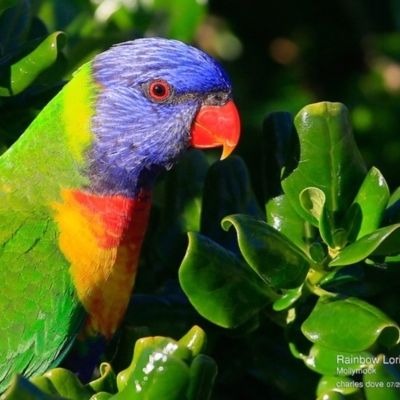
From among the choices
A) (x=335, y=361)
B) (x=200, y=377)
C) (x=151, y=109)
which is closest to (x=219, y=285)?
(x=335, y=361)

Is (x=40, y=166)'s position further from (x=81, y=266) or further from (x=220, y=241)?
(x=220, y=241)

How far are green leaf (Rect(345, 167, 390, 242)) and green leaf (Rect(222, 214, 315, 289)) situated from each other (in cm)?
21

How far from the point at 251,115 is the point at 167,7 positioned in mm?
1168

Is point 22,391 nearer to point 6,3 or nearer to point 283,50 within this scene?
point 6,3

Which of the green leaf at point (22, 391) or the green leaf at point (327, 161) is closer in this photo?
the green leaf at point (22, 391)

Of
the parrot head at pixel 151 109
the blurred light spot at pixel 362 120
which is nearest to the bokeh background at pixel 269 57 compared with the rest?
the blurred light spot at pixel 362 120

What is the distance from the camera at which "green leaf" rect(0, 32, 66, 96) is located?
124 inches

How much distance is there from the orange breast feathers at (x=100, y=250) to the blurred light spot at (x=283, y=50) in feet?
10.2

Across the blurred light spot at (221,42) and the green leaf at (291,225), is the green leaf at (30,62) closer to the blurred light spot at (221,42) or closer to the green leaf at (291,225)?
the green leaf at (291,225)

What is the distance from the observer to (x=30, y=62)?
3156 millimetres

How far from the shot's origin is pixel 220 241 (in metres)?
3.35

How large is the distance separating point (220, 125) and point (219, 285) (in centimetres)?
81

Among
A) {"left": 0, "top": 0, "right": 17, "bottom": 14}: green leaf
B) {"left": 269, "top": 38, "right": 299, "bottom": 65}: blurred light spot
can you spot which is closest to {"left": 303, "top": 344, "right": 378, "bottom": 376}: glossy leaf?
{"left": 0, "top": 0, "right": 17, "bottom": 14}: green leaf

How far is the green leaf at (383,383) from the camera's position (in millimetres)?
2363
